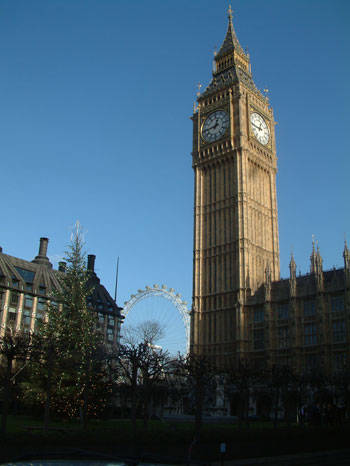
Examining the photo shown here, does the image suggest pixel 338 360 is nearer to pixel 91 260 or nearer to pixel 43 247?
pixel 91 260

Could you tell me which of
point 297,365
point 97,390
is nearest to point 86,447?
point 97,390

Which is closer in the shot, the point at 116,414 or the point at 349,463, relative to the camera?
the point at 349,463

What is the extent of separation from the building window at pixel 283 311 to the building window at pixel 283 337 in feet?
5.70

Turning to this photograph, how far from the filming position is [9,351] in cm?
2722

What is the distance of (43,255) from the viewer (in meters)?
93.2

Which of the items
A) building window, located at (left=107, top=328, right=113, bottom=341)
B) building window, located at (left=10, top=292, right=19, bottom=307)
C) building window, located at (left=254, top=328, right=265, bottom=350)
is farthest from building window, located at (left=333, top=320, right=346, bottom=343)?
building window, located at (left=107, top=328, right=113, bottom=341)

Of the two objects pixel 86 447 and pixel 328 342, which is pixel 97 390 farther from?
pixel 328 342

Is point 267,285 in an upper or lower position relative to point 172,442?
upper

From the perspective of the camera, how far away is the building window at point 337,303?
2419 inches

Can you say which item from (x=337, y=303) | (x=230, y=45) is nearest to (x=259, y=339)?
(x=337, y=303)

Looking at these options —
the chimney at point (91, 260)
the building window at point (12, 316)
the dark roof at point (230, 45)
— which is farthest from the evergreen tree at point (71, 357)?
the dark roof at point (230, 45)

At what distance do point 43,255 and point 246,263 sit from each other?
43667mm

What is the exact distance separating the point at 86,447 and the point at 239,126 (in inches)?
2703

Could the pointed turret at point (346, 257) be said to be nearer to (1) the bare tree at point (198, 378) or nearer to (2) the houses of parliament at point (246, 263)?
(2) the houses of parliament at point (246, 263)
